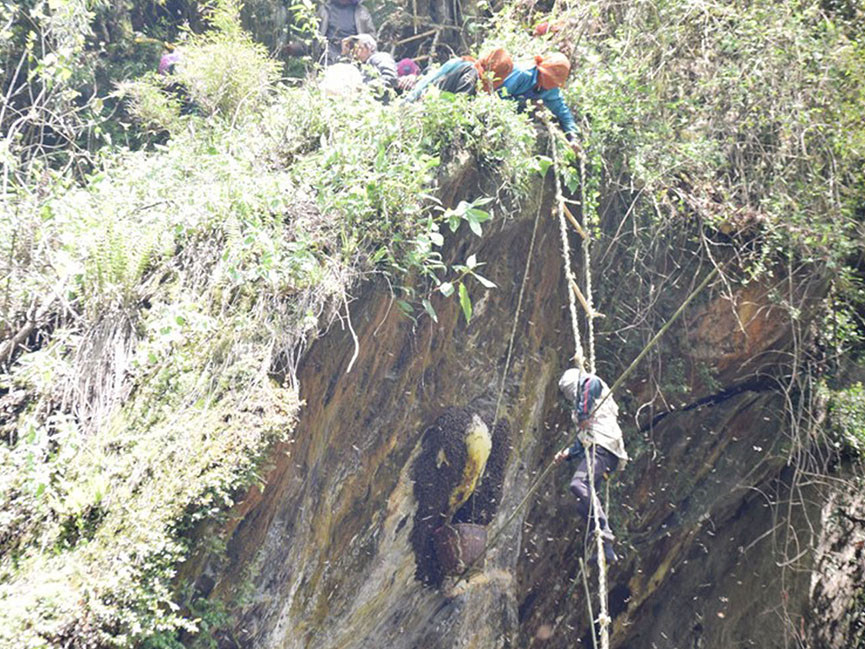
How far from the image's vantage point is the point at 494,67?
17.3ft

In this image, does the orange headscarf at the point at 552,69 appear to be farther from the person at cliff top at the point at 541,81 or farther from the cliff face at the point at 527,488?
the cliff face at the point at 527,488

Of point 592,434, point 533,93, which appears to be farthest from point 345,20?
point 592,434

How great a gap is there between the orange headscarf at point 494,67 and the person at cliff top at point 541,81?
0.20 ft

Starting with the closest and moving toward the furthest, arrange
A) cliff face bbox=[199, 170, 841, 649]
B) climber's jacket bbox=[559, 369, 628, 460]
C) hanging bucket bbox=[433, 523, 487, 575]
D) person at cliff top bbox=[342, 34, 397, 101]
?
climber's jacket bbox=[559, 369, 628, 460]
cliff face bbox=[199, 170, 841, 649]
hanging bucket bbox=[433, 523, 487, 575]
person at cliff top bbox=[342, 34, 397, 101]

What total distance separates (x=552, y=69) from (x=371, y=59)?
2054 millimetres

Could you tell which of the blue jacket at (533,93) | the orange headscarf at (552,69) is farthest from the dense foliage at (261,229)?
the orange headscarf at (552,69)

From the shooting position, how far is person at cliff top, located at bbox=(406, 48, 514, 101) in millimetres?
5262

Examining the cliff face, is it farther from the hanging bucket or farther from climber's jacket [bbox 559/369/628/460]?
Result: climber's jacket [bbox 559/369/628/460]

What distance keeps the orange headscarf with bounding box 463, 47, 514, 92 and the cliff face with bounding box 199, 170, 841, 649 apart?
3.11 ft

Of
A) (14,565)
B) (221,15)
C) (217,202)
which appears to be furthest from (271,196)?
(221,15)

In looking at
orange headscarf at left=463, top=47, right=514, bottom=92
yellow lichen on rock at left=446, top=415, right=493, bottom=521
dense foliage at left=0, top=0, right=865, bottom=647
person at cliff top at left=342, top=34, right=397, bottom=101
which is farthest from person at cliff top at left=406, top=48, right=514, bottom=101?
yellow lichen on rock at left=446, top=415, right=493, bottom=521

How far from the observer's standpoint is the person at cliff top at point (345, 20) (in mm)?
8477

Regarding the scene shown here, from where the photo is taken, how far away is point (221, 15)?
635cm

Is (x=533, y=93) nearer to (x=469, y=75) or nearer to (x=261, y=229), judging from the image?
(x=469, y=75)
